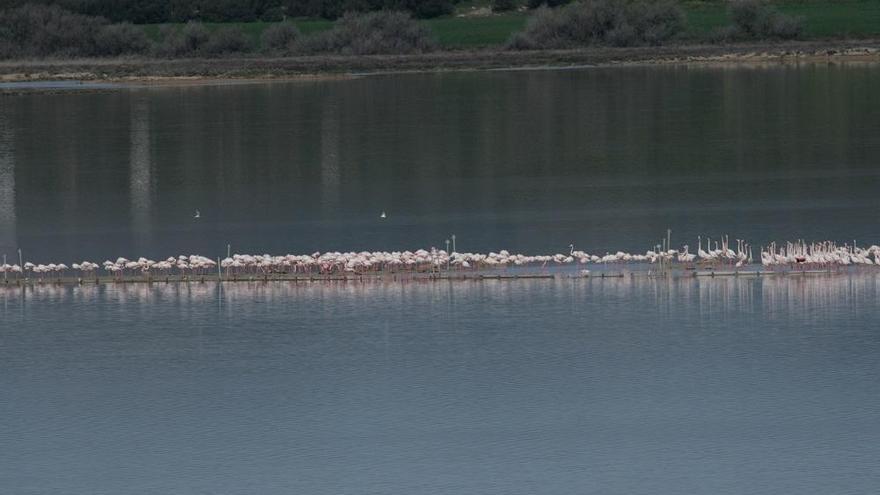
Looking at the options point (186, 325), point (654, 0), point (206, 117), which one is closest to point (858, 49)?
point (654, 0)

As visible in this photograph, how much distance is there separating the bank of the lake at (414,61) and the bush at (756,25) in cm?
185

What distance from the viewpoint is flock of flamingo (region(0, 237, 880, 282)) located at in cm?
3028

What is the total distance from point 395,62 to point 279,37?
964 cm

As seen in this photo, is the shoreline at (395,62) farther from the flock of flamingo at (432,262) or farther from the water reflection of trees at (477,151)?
the flock of flamingo at (432,262)

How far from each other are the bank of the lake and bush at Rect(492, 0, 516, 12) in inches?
655

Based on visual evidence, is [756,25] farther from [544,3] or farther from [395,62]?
[395,62]

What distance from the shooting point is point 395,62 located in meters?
85.4

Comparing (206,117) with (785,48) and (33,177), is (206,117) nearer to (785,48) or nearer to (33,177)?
(33,177)

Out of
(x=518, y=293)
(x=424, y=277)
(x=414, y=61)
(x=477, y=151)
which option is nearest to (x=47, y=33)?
(x=414, y=61)

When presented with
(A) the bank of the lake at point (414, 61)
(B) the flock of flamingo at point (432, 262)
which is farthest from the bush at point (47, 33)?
(B) the flock of flamingo at point (432, 262)

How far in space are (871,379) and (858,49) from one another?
203 feet

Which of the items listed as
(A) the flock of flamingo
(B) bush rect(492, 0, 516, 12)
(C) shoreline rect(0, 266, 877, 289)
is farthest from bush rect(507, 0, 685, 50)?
(C) shoreline rect(0, 266, 877, 289)

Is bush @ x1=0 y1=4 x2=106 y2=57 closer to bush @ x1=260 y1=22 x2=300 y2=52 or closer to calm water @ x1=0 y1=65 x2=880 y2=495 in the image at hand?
bush @ x1=260 y1=22 x2=300 y2=52

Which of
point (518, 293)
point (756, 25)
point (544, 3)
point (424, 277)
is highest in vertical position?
point (544, 3)
